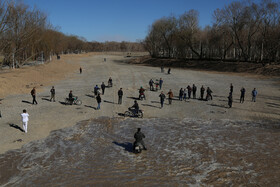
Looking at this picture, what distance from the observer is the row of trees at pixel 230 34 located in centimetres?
4512

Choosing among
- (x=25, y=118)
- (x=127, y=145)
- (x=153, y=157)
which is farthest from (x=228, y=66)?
(x=25, y=118)

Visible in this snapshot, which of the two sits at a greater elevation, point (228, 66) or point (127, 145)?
point (228, 66)

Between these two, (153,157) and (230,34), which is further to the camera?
(230,34)

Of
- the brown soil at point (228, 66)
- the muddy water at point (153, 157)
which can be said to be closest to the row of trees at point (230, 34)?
the brown soil at point (228, 66)

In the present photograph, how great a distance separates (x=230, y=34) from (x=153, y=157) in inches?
1873

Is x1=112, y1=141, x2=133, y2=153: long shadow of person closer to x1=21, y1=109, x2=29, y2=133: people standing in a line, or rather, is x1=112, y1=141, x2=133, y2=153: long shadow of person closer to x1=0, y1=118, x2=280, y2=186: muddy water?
x1=0, y1=118, x2=280, y2=186: muddy water

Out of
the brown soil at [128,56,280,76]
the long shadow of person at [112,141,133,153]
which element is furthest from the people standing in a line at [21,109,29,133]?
the brown soil at [128,56,280,76]

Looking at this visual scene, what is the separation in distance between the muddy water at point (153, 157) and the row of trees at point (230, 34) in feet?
122

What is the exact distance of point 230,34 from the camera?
168 feet

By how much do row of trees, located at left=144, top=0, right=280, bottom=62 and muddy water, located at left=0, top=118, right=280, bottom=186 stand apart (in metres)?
37.2

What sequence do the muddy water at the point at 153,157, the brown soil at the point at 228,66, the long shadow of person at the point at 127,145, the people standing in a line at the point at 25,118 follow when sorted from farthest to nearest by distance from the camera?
1. the brown soil at the point at 228,66
2. the people standing in a line at the point at 25,118
3. the long shadow of person at the point at 127,145
4. the muddy water at the point at 153,157

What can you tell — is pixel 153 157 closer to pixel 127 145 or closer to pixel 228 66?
pixel 127 145

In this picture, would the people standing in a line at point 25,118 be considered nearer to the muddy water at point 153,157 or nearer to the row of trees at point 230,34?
the muddy water at point 153,157

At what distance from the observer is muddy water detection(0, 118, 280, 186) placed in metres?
8.72
